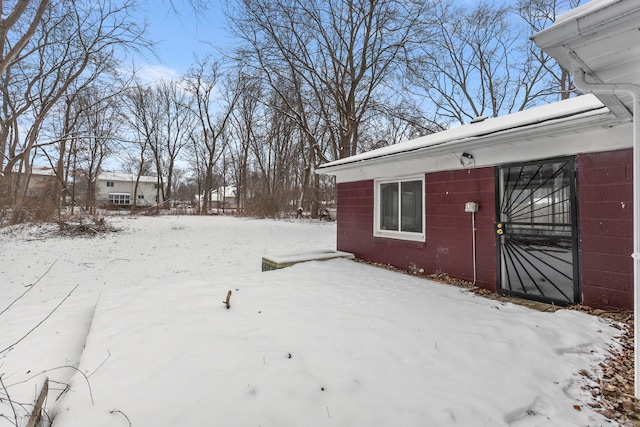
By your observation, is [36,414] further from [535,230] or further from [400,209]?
[400,209]

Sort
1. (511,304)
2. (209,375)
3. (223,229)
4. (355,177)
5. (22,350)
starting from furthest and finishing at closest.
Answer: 1. (223,229)
2. (355,177)
3. (511,304)
4. (22,350)
5. (209,375)

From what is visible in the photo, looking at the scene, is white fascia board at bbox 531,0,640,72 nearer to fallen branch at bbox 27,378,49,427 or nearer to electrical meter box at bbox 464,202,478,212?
electrical meter box at bbox 464,202,478,212

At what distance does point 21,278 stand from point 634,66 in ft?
31.1

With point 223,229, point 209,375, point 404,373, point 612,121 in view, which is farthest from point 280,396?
point 223,229

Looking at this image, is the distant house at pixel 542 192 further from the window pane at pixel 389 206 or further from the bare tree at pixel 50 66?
the bare tree at pixel 50 66

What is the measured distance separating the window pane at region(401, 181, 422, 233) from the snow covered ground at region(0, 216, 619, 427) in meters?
1.32

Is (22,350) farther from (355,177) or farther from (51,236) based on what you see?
(51,236)

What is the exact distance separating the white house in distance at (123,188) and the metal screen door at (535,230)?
4545 centimetres

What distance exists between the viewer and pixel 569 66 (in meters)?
2.03

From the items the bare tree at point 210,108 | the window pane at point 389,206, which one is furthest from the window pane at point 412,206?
the bare tree at point 210,108

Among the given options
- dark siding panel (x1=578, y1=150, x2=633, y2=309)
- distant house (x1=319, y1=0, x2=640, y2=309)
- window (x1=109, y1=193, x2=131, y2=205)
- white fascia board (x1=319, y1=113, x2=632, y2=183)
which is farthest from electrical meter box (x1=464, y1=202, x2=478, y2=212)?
window (x1=109, y1=193, x2=131, y2=205)

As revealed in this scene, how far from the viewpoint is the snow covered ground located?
184 cm

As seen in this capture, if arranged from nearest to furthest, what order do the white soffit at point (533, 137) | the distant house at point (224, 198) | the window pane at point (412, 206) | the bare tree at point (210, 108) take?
the white soffit at point (533, 137)
the window pane at point (412, 206)
the bare tree at point (210, 108)
the distant house at point (224, 198)

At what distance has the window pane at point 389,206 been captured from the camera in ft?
20.5
